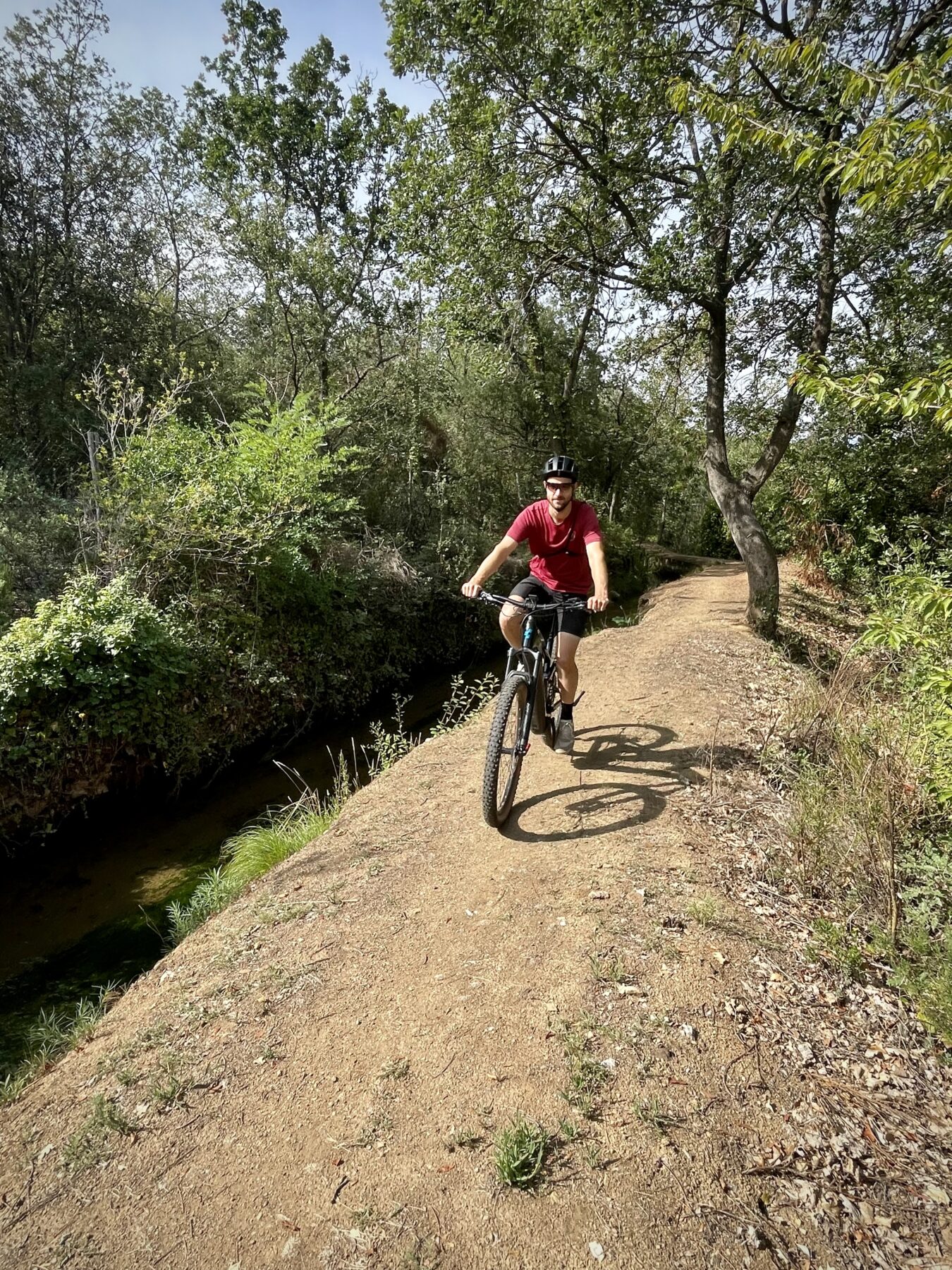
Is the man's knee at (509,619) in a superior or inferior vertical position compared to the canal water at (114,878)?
superior

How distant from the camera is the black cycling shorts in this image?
429 cm

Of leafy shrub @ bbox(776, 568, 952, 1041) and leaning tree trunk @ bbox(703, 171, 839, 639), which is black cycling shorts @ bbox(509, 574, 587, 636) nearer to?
leafy shrub @ bbox(776, 568, 952, 1041)

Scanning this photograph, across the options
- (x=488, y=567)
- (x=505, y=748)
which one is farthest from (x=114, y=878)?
(x=488, y=567)

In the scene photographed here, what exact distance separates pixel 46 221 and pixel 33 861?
1290cm

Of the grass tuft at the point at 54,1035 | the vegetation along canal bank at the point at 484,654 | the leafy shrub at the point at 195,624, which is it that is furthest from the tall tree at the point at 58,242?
the grass tuft at the point at 54,1035

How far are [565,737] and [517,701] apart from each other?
0.81 metres

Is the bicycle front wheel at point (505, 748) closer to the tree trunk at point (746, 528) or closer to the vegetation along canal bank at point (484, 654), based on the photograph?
the vegetation along canal bank at point (484, 654)

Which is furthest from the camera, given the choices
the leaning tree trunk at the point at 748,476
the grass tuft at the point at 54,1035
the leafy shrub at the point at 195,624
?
the leaning tree trunk at the point at 748,476

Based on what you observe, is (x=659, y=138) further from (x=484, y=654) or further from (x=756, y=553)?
(x=484, y=654)

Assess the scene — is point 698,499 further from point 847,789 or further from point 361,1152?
point 361,1152

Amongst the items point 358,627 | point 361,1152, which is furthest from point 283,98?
point 361,1152

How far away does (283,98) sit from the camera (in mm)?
12422

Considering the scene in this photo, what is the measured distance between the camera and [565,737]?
4738 mm

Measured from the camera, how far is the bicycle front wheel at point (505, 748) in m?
3.85
